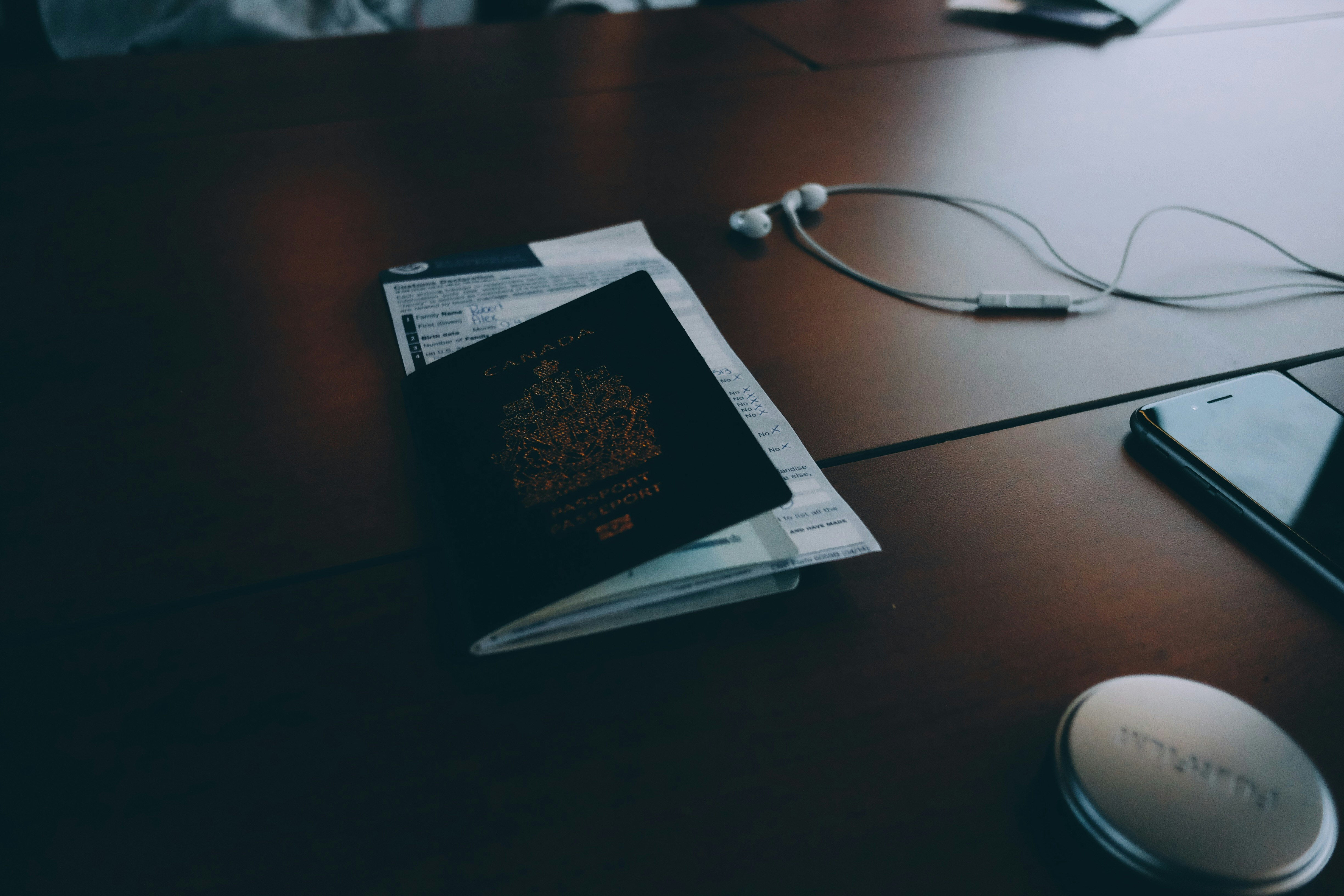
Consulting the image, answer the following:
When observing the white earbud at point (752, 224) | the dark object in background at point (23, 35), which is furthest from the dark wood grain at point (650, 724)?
the dark object in background at point (23, 35)

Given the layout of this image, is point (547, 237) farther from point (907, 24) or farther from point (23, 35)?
point (23, 35)

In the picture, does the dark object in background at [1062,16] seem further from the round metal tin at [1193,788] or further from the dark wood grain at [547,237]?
the round metal tin at [1193,788]

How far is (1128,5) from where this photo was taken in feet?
4.28

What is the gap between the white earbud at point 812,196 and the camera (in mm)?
811

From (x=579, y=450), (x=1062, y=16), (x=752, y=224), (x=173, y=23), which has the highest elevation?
(x=173, y=23)

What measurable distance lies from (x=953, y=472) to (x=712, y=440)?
0.19 meters

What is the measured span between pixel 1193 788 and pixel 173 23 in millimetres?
1884

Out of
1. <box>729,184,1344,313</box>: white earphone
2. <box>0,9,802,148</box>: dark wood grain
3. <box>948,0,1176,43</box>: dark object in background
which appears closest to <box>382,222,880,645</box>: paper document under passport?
<box>729,184,1344,313</box>: white earphone

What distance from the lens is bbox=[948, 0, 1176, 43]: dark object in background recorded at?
1.27 meters

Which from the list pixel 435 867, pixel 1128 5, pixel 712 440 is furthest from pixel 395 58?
pixel 1128 5

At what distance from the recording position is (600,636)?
1.43 ft

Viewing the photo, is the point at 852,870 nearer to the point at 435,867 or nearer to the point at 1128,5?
the point at 435,867

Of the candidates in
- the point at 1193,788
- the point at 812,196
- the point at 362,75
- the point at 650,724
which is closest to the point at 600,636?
the point at 650,724

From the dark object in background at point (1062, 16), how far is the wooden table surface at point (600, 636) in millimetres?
398
